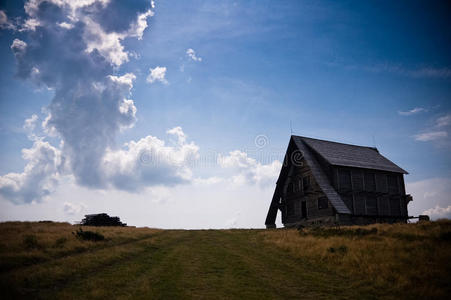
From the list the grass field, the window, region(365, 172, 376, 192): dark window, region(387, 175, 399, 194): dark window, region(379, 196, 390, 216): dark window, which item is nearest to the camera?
the grass field

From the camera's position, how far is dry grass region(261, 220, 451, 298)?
32.7ft

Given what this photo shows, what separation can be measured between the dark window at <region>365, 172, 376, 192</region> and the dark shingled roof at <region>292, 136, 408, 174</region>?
982 mm

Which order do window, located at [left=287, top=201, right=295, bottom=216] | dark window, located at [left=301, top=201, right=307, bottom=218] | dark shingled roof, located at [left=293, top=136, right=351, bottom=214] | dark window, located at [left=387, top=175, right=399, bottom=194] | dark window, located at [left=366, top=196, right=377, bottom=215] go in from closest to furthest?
dark shingled roof, located at [left=293, top=136, right=351, bottom=214] → dark window, located at [left=366, top=196, right=377, bottom=215] → dark window, located at [left=301, top=201, right=307, bottom=218] → dark window, located at [left=387, top=175, right=399, bottom=194] → window, located at [left=287, top=201, right=295, bottom=216]

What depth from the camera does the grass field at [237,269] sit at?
376 inches

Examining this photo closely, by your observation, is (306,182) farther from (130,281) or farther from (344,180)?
(130,281)

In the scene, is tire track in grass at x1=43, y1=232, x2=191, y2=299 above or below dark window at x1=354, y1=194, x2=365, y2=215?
below

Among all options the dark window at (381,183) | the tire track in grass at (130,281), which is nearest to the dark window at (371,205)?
the dark window at (381,183)

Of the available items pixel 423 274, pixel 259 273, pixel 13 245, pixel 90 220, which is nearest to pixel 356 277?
pixel 423 274

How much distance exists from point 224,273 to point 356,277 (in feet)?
17.0

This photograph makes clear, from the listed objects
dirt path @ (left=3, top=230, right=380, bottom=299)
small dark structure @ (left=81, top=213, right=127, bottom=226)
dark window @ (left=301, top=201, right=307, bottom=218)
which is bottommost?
dirt path @ (left=3, top=230, right=380, bottom=299)

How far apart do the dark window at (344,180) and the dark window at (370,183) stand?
2634 millimetres

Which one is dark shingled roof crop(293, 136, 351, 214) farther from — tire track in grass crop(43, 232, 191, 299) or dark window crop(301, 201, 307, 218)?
tire track in grass crop(43, 232, 191, 299)

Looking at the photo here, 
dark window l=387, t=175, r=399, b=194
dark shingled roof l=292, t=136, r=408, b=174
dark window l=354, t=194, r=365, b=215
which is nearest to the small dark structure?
dark shingled roof l=292, t=136, r=408, b=174

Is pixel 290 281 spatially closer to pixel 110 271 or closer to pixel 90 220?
pixel 110 271
